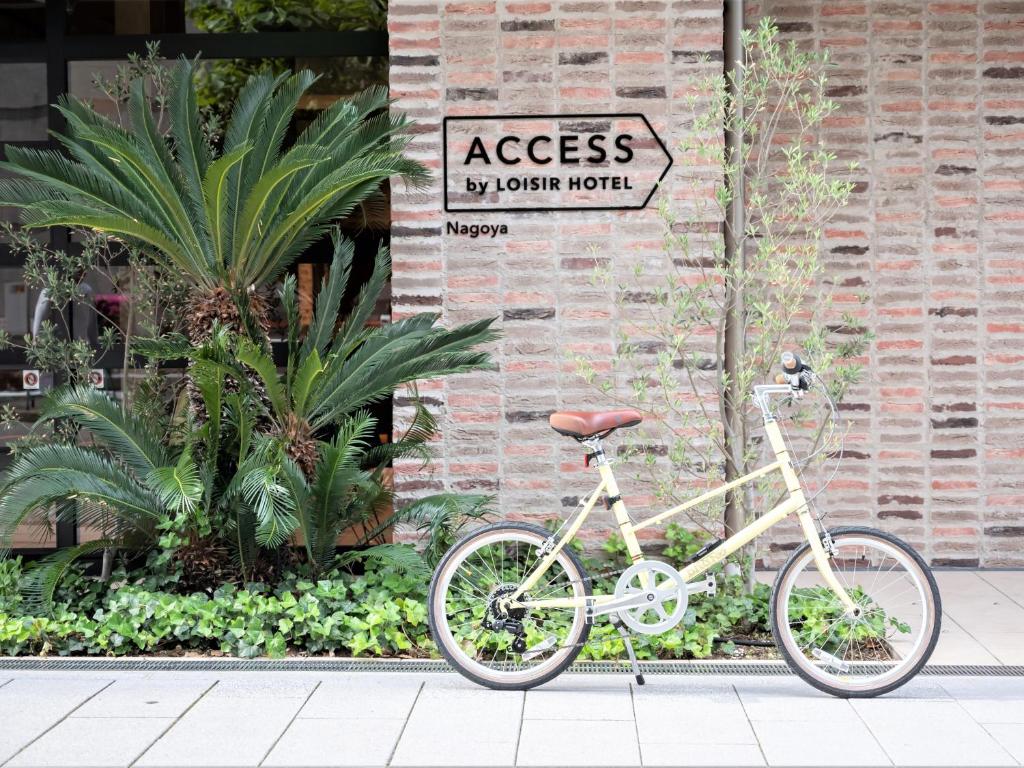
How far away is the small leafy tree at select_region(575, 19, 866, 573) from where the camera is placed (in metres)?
5.21

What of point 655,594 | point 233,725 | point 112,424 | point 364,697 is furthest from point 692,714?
point 112,424

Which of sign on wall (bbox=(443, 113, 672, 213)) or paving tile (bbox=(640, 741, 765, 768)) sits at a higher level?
sign on wall (bbox=(443, 113, 672, 213))

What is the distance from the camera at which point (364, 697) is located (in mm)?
4410

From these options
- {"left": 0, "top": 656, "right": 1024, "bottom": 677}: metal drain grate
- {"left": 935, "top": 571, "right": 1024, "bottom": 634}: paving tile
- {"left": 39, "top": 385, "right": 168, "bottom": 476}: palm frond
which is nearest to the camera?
{"left": 0, "top": 656, "right": 1024, "bottom": 677}: metal drain grate

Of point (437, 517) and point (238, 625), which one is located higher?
point (437, 517)

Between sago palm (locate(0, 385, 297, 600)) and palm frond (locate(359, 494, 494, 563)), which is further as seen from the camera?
palm frond (locate(359, 494, 494, 563))

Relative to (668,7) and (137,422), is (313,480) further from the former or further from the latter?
(668,7)

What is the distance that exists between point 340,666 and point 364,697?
43cm

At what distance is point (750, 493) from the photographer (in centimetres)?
533

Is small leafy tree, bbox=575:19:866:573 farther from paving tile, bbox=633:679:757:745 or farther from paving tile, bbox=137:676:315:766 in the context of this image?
paving tile, bbox=137:676:315:766

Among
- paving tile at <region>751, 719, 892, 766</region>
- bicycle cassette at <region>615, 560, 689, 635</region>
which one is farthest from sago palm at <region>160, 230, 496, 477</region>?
paving tile at <region>751, 719, 892, 766</region>

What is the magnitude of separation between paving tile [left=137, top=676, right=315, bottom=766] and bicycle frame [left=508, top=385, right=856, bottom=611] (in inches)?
35.9

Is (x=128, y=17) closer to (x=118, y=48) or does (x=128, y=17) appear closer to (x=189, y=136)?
(x=118, y=48)

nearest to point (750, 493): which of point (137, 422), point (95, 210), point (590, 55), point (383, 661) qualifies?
point (383, 661)
